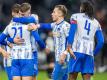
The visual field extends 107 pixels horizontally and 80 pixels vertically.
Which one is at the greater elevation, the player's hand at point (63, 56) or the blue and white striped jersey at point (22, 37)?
the blue and white striped jersey at point (22, 37)

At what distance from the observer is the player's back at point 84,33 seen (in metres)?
15.4

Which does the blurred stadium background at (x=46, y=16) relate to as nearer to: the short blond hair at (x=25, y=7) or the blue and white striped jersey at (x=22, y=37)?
the blue and white striped jersey at (x=22, y=37)

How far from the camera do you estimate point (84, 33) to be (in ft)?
50.5

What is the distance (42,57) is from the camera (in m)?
27.2

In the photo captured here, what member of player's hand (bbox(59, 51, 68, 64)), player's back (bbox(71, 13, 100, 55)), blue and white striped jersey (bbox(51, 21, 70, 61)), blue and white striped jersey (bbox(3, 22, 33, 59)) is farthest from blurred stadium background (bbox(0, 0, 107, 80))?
blue and white striped jersey (bbox(3, 22, 33, 59))

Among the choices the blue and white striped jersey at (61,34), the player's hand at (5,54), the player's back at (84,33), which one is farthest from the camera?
the blue and white striped jersey at (61,34)

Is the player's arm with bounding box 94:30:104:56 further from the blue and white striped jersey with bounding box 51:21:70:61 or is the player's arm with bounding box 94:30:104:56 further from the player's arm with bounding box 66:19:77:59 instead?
the blue and white striped jersey with bounding box 51:21:70:61

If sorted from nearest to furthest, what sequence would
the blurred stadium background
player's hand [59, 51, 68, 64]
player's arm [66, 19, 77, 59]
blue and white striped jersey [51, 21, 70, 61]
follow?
player's arm [66, 19, 77, 59]
player's hand [59, 51, 68, 64]
blue and white striped jersey [51, 21, 70, 61]
the blurred stadium background

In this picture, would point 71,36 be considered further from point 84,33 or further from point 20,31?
point 20,31

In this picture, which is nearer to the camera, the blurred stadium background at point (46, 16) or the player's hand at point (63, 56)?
the player's hand at point (63, 56)

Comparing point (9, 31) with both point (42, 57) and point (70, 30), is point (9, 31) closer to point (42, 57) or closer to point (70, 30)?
point (70, 30)

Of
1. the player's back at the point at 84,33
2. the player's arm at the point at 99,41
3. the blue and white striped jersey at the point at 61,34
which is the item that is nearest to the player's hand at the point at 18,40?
the blue and white striped jersey at the point at 61,34

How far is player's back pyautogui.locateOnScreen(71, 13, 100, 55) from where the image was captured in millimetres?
15375

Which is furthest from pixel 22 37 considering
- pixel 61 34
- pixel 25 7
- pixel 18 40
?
pixel 61 34
